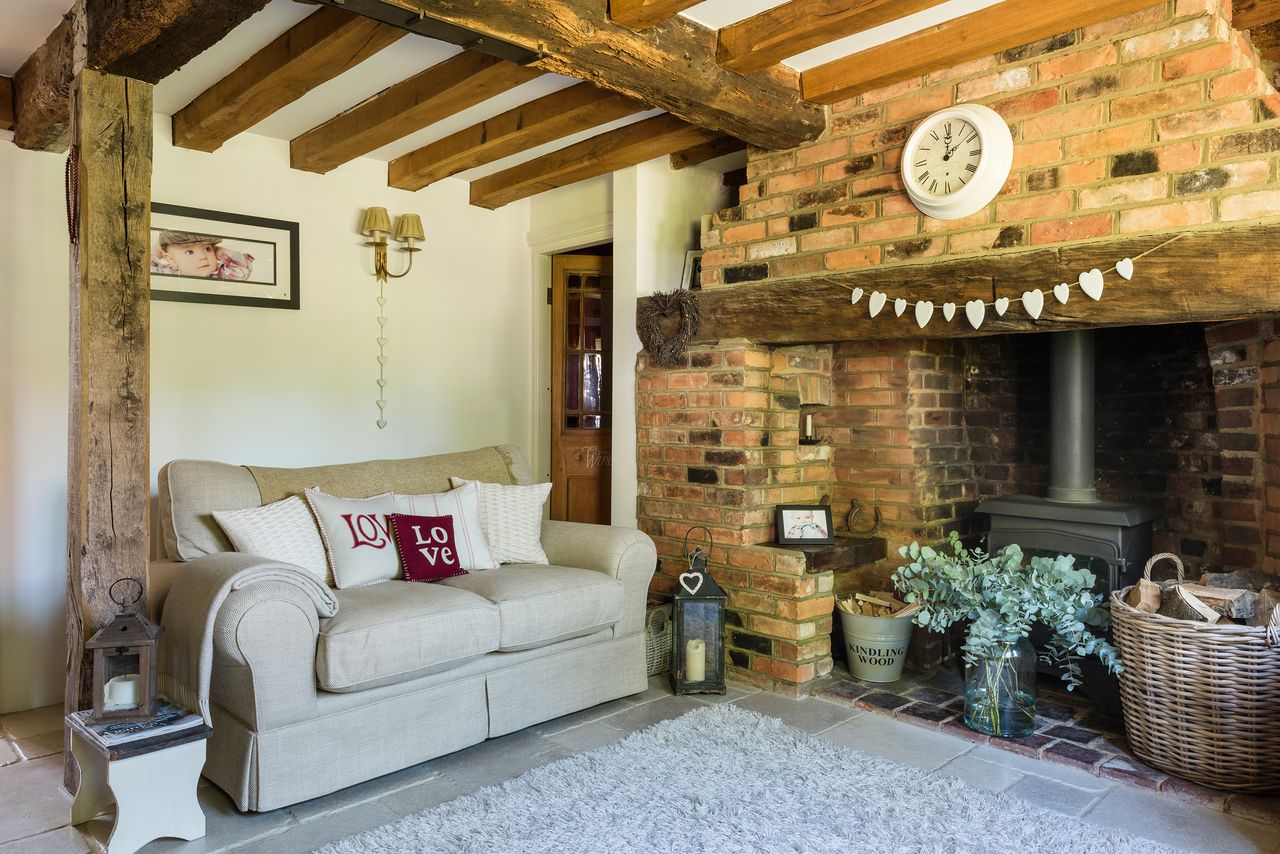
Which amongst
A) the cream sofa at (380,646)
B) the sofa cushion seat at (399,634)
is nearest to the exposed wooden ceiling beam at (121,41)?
the cream sofa at (380,646)

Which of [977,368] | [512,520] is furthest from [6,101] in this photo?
[977,368]

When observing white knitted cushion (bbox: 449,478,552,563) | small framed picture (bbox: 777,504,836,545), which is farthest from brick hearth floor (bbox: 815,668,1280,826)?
white knitted cushion (bbox: 449,478,552,563)

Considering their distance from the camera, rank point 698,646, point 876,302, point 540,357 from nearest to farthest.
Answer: point 876,302 → point 698,646 → point 540,357

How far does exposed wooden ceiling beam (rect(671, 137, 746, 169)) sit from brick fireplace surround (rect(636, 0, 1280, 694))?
0.26m

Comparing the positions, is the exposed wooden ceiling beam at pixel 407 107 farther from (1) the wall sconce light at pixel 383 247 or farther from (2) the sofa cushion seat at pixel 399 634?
(2) the sofa cushion seat at pixel 399 634

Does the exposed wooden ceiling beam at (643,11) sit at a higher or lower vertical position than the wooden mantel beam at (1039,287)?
higher

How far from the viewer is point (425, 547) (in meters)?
3.17

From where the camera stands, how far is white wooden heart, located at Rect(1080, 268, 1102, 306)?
2514 millimetres

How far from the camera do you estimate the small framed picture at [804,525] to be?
3584mm

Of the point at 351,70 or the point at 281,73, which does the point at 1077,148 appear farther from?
the point at 281,73

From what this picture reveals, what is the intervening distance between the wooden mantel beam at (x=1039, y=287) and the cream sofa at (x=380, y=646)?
1019 mm

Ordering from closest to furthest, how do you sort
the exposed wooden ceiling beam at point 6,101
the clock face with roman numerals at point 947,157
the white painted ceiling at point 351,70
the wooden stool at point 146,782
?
the wooden stool at point 146,782 < the white painted ceiling at point 351,70 < the clock face with roman numerals at point 947,157 < the exposed wooden ceiling beam at point 6,101

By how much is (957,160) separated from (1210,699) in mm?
1758

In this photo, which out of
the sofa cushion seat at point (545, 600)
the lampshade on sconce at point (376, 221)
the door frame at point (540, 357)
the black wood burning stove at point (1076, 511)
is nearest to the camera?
the sofa cushion seat at point (545, 600)
